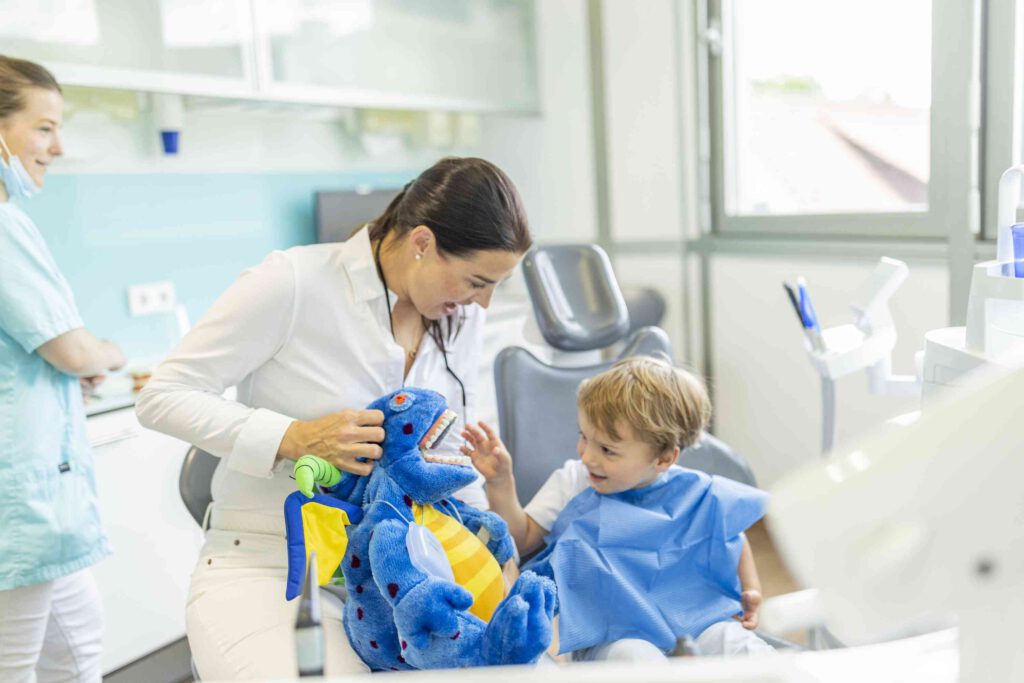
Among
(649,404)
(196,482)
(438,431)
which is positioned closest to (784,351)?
(649,404)

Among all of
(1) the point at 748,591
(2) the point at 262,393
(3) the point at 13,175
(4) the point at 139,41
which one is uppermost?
(4) the point at 139,41

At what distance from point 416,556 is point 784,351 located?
205 centimetres

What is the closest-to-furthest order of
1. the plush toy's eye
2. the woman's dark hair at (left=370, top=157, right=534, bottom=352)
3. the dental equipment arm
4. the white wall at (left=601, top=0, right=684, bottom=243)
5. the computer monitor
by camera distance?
the dental equipment arm, the plush toy's eye, the woman's dark hair at (left=370, top=157, right=534, bottom=352), the computer monitor, the white wall at (left=601, top=0, right=684, bottom=243)

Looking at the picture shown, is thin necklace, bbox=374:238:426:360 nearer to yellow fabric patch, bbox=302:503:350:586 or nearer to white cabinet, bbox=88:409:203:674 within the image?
yellow fabric patch, bbox=302:503:350:586

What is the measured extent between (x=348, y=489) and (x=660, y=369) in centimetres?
53

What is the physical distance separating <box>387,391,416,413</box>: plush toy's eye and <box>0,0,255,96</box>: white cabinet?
51.3 inches

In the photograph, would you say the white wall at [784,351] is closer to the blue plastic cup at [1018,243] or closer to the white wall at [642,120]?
Answer: the white wall at [642,120]

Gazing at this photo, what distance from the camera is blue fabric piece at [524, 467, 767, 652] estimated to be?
1.31m

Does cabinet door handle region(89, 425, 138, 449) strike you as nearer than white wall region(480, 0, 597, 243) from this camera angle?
Yes

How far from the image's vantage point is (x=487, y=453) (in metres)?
1.39

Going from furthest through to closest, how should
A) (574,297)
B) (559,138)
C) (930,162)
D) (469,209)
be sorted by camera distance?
(559,138), (930,162), (574,297), (469,209)

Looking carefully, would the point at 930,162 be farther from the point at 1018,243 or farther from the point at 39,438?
the point at 39,438

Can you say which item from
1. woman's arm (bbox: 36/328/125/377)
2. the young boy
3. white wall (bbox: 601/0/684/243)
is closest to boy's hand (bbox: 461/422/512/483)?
the young boy

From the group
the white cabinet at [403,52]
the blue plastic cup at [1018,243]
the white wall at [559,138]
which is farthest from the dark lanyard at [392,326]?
the white wall at [559,138]
